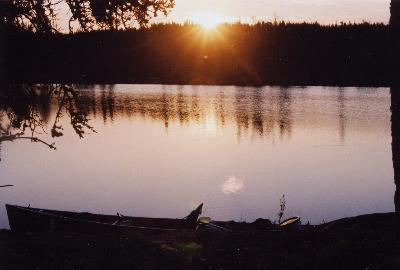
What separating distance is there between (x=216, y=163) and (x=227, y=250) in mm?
22195

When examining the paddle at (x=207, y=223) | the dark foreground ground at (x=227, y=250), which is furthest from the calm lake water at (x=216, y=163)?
the paddle at (x=207, y=223)

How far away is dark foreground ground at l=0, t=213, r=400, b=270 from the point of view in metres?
9.76

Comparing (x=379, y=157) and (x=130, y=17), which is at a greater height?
(x=130, y=17)

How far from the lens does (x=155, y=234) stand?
A: 13.0 m

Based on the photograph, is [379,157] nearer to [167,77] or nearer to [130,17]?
[130,17]

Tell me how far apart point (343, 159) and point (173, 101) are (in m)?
38.2

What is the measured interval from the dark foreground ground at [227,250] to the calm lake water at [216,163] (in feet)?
11.2

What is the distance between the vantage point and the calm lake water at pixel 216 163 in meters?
23.2

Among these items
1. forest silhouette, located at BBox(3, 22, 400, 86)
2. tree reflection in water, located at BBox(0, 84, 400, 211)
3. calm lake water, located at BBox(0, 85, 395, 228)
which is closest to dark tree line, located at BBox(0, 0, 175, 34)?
calm lake water, located at BBox(0, 85, 395, 228)

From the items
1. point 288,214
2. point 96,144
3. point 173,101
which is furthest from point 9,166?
point 173,101

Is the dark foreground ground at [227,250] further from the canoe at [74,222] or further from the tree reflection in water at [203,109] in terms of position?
the tree reflection in water at [203,109]

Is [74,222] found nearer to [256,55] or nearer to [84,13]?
[84,13]

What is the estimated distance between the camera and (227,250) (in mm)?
10945

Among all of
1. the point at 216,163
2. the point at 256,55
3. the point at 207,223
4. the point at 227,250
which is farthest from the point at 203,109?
the point at 227,250
